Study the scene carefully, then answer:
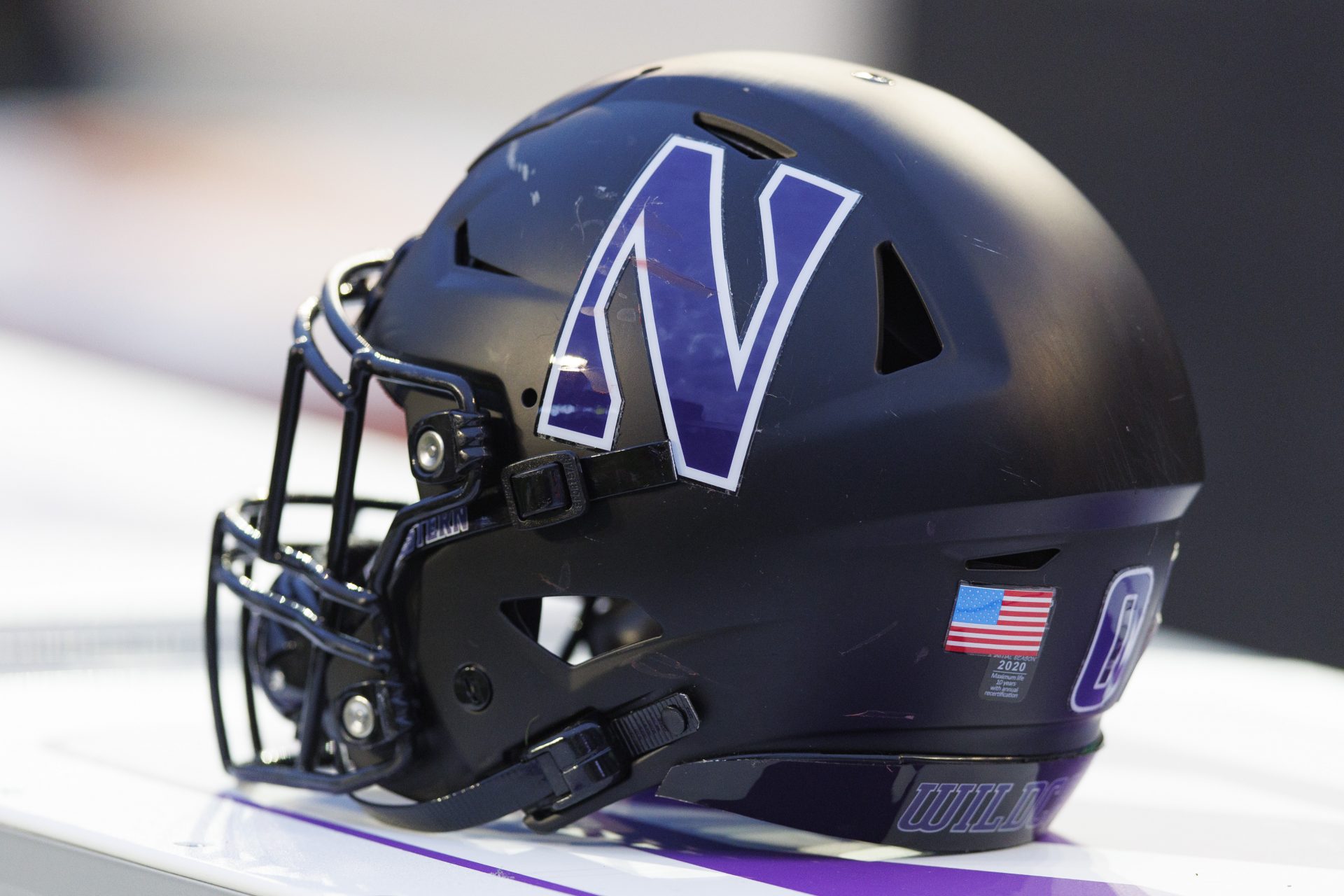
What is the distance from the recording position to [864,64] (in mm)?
1923

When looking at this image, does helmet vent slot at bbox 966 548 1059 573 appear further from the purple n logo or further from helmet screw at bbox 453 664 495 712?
helmet screw at bbox 453 664 495 712

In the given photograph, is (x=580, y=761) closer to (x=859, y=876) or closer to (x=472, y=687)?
(x=472, y=687)

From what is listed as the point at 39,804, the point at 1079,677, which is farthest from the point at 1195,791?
the point at 39,804

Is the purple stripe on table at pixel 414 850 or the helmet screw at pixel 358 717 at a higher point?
the helmet screw at pixel 358 717

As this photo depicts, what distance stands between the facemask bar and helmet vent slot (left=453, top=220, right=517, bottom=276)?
0.31 feet

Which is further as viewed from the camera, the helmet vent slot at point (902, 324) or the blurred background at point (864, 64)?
the blurred background at point (864, 64)

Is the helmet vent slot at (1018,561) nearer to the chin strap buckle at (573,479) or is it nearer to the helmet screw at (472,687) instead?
the chin strap buckle at (573,479)

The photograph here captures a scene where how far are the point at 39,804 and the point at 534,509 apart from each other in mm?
463

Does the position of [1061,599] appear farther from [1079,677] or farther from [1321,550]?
[1321,550]

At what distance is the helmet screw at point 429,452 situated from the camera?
0.88 metres

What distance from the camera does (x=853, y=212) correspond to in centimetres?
83

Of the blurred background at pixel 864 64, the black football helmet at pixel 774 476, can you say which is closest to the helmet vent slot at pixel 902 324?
the black football helmet at pixel 774 476

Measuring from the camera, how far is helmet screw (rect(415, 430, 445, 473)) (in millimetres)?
881

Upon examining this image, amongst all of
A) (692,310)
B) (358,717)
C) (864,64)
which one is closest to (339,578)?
(358,717)
